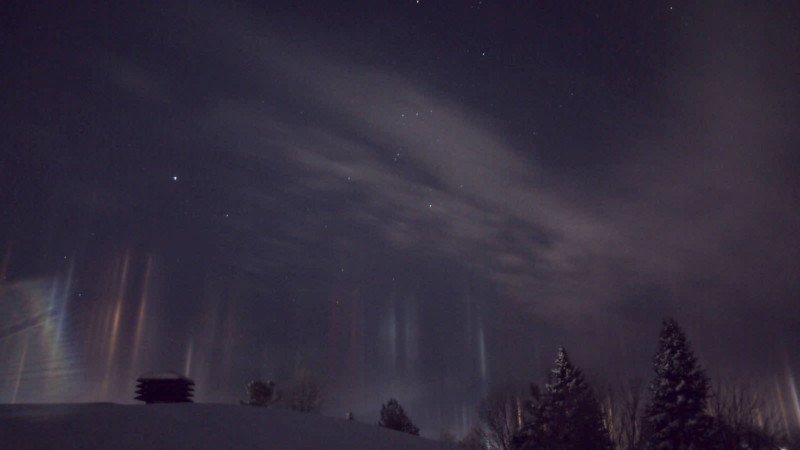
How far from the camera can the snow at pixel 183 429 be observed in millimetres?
8219

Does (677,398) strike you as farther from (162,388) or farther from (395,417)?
(162,388)

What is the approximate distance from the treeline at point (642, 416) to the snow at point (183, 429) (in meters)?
14.4

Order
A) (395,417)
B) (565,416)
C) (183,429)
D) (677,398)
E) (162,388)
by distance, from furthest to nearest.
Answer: (395,417), (565,416), (677,398), (162,388), (183,429)

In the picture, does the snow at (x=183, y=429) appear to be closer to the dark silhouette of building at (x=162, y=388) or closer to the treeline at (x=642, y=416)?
the dark silhouette of building at (x=162, y=388)

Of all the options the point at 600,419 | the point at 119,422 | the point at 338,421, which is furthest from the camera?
the point at 600,419

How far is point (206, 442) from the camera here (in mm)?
8758

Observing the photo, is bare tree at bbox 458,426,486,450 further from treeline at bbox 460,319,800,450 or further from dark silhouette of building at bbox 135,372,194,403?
dark silhouette of building at bbox 135,372,194,403

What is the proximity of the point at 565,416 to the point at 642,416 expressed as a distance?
5.44 meters

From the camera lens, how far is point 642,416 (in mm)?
37156

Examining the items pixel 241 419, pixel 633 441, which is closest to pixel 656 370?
pixel 633 441

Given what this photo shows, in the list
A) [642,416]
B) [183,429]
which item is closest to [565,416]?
[642,416]

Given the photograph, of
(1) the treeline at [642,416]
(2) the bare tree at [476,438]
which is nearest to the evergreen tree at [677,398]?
(1) the treeline at [642,416]

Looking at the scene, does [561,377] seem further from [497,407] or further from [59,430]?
[59,430]

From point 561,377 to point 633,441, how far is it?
9.68 m
